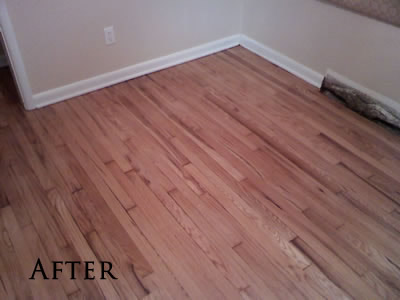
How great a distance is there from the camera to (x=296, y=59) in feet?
9.04

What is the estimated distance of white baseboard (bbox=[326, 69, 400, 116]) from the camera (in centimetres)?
225

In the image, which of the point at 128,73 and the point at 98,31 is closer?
the point at 98,31

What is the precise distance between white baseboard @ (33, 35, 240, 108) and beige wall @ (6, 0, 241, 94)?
0.12 ft

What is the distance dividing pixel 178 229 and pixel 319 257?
24.8 inches

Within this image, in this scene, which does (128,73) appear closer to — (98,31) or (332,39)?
(98,31)

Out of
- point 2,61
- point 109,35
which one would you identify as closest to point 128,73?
point 109,35

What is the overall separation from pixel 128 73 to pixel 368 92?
1672 mm

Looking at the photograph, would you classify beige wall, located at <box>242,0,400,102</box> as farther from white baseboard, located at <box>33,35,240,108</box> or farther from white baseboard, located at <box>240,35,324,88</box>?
white baseboard, located at <box>33,35,240,108</box>

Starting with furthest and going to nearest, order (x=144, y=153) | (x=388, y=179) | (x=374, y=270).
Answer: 1. (x=144, y=153)
2. (x=388, y=179)
3. (x=374, y=270)

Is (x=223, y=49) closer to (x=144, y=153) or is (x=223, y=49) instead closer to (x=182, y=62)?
(x=182, y=62)

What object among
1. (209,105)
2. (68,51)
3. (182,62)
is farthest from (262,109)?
(68,51)

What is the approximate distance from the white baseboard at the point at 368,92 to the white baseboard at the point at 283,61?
0.12 metres

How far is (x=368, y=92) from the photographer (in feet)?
7.76

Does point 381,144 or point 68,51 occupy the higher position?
point 68,51
